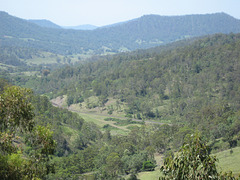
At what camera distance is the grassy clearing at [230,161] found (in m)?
41.7

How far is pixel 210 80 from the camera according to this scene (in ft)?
398

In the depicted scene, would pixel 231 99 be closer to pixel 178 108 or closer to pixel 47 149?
pixel 178 108

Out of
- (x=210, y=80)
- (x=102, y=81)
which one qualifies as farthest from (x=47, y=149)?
(x=102, y=81)

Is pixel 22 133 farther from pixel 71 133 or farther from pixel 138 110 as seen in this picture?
pixel 138 110

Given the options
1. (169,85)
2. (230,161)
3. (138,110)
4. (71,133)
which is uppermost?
(169,85)

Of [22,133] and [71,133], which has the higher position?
[22,133]

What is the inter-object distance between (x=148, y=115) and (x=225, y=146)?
5875 cm

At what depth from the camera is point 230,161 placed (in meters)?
46.0

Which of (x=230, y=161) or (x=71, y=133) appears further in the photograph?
(x=71, y=133)

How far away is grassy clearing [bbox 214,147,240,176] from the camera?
41656mm

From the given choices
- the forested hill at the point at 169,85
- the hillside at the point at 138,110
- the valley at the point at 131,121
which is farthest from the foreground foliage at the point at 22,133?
the forested hill at the point at 169,85

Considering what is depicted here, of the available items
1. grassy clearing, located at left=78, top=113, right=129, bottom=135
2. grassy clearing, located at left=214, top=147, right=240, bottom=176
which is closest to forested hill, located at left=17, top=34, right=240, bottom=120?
grassy clearing, located at left=78, top=113, right=129, bottom=135

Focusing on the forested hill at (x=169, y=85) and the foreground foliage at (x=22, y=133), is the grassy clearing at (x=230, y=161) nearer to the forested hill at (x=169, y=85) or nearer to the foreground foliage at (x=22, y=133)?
the foreground foliage at (x=22, y=133)

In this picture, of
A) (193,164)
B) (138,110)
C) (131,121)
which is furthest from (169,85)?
(193,164)
